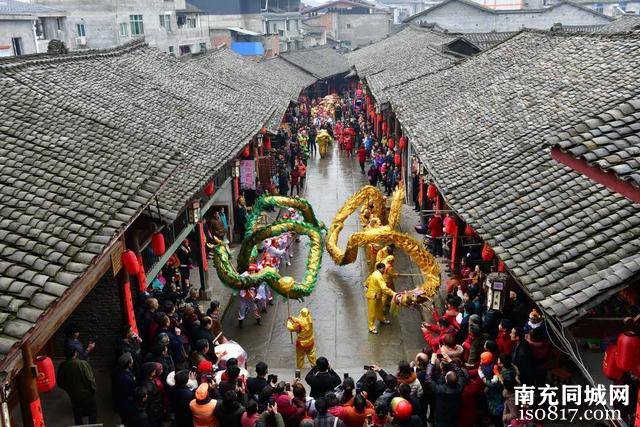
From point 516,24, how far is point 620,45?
45552mm

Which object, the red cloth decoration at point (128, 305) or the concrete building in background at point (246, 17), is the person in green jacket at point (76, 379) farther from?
the concrete building in background at point (246, 17)

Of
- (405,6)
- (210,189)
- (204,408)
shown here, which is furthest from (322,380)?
(405,6)

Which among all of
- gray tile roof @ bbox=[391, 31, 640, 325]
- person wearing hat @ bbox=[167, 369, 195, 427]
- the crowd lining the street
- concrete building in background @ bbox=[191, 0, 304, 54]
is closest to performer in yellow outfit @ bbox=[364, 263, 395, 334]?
the crowd lining the street

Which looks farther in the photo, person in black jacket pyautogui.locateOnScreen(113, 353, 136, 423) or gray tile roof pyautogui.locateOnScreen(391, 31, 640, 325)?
person in black jacket pyautogui.locateOnScreen(113, 353, 136, 423)

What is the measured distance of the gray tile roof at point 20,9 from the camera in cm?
3465

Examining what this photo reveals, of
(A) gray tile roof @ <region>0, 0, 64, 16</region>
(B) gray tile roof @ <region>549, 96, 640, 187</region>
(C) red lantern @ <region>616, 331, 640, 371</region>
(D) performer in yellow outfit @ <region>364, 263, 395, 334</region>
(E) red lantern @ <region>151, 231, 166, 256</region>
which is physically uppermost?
(B) gray tile roof @ <region>549, 96, 640, 187</region>

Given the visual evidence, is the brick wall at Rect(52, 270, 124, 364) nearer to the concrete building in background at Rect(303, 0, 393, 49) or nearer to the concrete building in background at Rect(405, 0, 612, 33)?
the concrete building in background at Rect(405, 0, 612, 33)

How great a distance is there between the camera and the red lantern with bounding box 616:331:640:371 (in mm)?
6461

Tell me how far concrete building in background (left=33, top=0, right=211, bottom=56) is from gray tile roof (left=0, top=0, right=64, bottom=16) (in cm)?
299

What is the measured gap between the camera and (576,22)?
55.7 metres

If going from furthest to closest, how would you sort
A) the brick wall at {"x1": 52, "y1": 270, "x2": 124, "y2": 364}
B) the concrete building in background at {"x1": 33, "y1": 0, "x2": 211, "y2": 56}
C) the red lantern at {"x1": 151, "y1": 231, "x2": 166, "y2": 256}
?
1. the concrete building in background at {"x1": 33, "y1": 0, "x2": 211, "y2": 56}
2. the red lantern at {"x1": 151, "y1": 231, "x2": 166, "y2": 256}
3. the brick wall at {"x1": 52, "y1": 270, "x2": 124, "y2": 364}

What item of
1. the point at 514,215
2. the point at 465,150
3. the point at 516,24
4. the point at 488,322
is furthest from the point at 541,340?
the point at 516,24

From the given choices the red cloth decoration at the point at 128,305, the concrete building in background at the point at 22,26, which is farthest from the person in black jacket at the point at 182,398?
the concrete building in background at the point at 22,26

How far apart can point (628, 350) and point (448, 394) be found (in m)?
3.03
